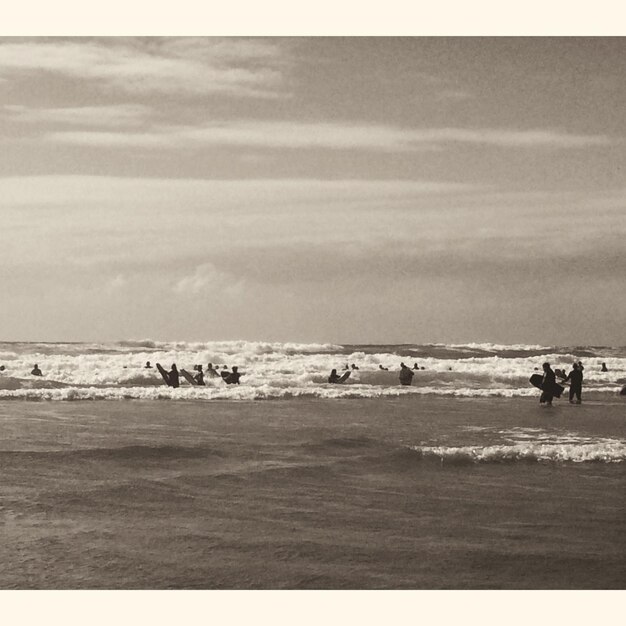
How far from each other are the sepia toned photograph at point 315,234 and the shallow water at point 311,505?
0.10 ft

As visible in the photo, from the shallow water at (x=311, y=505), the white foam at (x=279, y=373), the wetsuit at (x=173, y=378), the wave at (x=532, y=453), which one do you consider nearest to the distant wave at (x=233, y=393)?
the white foam at (x=279, y=373)

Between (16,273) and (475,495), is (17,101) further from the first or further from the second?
(475,495)

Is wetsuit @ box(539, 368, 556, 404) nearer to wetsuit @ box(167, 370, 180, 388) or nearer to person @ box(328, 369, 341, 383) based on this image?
person @ box(328, 369, 341, 383)

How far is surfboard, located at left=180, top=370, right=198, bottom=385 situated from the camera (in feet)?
33.1

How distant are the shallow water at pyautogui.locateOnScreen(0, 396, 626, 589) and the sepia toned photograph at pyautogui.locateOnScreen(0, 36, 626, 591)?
0.10 ft

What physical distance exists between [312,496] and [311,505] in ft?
0.54

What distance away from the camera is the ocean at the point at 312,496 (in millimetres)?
4141

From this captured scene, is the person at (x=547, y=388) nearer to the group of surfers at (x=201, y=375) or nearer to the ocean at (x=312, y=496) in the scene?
the ocean at (x=312, y=496)

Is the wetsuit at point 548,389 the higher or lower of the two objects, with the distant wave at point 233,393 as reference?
higher

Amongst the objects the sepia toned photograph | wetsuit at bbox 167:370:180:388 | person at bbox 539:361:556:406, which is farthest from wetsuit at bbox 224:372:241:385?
the sepia toned photograph

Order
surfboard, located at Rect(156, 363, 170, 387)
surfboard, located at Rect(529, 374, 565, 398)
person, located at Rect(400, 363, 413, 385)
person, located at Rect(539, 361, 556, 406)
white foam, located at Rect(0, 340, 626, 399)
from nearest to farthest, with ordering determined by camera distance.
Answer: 1. person, located at Rect(539, 361, 556, 406)
2. white foam, located at Rect(0, 340, 626, 399)
3. surfboard, located at Rect(529, 374, 565, 398)
4. surfboard, located at Rect(156, 363, 170, 387)
5. person, located at Rect(400, 363, 413, 385)

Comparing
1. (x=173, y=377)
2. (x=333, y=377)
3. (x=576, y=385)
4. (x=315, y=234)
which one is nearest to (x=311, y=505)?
(x=315, y=234)

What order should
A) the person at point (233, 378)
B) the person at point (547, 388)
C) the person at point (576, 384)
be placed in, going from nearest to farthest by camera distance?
the person at point (576, 384) < the person at point (547, 388) < the person at point (233, 378)

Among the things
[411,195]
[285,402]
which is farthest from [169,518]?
[285,402]
